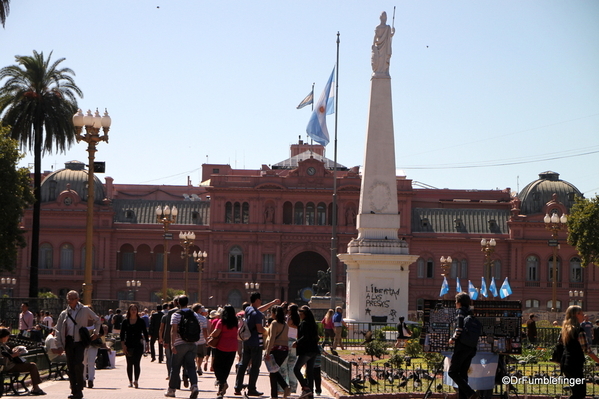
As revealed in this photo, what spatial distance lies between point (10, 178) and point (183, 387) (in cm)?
3098

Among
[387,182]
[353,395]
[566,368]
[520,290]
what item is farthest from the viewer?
[520,290]

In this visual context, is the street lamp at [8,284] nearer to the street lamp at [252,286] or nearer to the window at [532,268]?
the street lamp at [252,286]

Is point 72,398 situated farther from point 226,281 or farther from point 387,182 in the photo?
point 226,281

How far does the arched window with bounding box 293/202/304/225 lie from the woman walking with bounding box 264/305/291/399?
69.7m

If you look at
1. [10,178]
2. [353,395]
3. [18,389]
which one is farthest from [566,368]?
[10,178]

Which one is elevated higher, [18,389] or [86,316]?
[86,316]

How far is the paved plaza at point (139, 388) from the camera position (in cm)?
1970

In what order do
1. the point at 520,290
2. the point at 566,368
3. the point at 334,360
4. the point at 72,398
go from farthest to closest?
the point at 520,290, the point at 334,360, the point at 72,398, the point at 566,368

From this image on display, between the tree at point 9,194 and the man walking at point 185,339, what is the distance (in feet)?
108

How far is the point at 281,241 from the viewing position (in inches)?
3462

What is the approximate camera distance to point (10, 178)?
50281 mm

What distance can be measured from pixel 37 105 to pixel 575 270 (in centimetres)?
5018

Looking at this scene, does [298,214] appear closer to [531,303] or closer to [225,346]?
[531,303]

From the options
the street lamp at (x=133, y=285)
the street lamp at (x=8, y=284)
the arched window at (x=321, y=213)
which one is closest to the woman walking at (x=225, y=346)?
the street lamp at (x=133, y=285)
